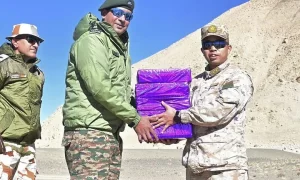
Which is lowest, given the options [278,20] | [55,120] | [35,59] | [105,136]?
[105,136]

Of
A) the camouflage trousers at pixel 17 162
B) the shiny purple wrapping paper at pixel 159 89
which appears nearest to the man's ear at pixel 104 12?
the shiny purple wrapping paper at pixel 159 89

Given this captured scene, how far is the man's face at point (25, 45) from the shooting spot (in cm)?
631

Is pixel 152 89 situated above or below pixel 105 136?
above

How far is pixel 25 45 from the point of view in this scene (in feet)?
20.7

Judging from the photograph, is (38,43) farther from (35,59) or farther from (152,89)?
(152,89)

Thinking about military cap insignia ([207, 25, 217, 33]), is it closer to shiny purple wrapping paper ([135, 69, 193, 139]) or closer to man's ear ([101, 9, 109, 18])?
shiny purple wrapping paper ([135, 69, 193, 139])

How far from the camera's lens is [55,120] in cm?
5656

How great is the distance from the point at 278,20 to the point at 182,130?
6308cm

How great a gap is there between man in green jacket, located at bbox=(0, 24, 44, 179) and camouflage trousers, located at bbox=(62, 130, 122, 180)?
1.08 m

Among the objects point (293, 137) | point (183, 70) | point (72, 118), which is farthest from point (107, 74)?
point (293, 137)

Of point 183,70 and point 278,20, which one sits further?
point 278,20

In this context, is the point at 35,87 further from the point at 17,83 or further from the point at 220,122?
the point at 220,122

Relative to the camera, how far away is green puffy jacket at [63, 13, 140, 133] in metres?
5.07

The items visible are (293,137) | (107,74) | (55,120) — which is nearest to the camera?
(107,74)
